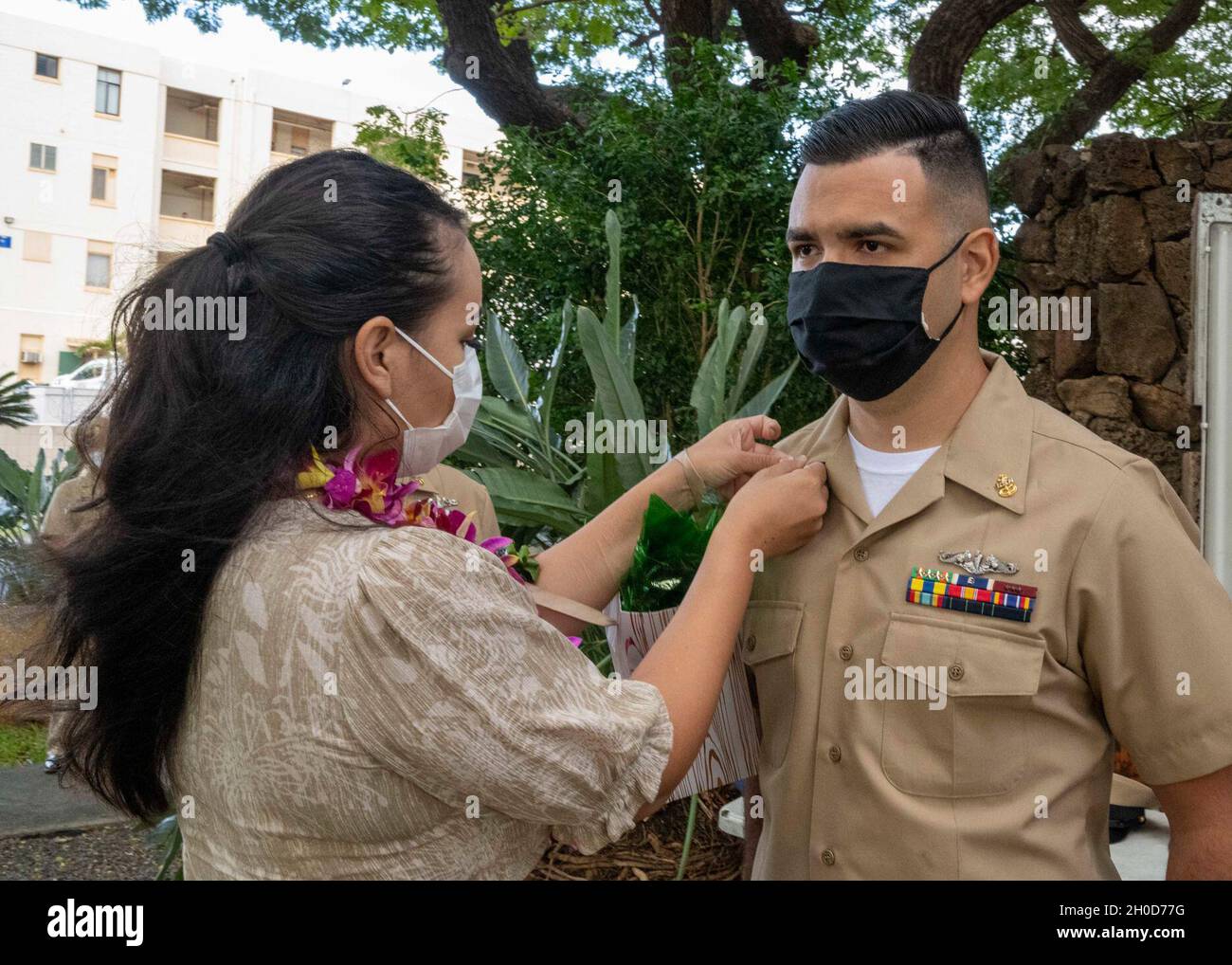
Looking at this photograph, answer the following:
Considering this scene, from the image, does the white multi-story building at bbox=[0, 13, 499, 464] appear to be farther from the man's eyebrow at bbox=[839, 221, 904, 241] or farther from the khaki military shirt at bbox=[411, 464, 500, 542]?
the man's eyebrow at bbox=[839, 221, 904, 241]

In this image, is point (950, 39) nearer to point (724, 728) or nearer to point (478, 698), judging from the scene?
point (724, 728)

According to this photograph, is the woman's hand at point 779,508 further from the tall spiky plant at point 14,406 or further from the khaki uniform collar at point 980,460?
the tall spiky plant at point 14,406

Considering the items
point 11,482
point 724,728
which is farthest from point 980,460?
point 11,482

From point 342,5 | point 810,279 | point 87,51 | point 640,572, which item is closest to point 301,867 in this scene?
point 640,572

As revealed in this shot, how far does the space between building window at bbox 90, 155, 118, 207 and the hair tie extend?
28884 mm

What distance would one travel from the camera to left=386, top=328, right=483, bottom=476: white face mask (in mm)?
1729

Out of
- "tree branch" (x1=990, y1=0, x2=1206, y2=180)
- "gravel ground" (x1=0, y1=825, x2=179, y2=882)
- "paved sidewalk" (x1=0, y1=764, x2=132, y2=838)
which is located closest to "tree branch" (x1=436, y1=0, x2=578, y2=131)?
"tree branch" (x1=990, y1=0, x2=1206, y2=180)

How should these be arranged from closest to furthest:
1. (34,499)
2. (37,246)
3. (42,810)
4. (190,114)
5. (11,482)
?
(42,810), (34,499), (11,482), (37,246), (190,114)

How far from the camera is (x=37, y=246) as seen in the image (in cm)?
2702

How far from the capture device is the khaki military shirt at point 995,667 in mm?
1685

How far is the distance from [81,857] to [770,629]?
4.08m

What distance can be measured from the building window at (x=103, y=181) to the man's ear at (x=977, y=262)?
29.0 m

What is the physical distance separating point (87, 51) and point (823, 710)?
1151 inches

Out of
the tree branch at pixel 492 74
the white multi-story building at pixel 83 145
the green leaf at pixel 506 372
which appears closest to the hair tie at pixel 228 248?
the green leaf at pixel 506 372
